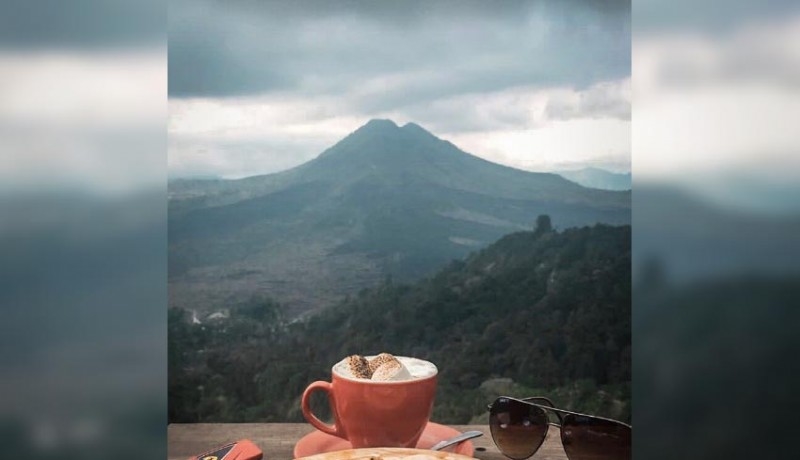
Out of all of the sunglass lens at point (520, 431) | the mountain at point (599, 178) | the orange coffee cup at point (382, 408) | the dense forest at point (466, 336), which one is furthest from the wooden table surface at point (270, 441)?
the mountain at point (599, 178)

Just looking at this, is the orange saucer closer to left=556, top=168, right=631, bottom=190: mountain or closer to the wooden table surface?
the wooden table surface

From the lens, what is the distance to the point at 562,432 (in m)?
0.90

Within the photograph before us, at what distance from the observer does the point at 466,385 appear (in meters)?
1.57

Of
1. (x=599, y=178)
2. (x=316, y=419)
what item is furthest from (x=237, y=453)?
(x=599, y=178)

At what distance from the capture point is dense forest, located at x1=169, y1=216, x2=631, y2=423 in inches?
62.0

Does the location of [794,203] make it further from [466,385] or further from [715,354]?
[466,385]

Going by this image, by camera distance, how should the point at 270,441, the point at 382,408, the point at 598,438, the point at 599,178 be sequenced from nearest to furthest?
the point at 382,408 < the point at 598,438 < the point at 270,441 < the point at 599,178

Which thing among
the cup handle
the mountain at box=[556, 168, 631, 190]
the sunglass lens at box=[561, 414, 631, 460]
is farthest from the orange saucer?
the mountain at box=[556, 168, 631, 190]

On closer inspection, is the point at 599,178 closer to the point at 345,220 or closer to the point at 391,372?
the point at 345,220

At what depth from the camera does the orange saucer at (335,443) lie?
82cm

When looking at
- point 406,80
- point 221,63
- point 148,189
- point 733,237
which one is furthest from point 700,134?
point 221,63

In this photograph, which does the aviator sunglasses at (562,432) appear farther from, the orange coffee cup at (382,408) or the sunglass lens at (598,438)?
the orange coffee cup at (382,408)

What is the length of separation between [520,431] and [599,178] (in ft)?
2.59

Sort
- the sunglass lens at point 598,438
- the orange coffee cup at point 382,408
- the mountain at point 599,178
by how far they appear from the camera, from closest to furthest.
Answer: the orange coffee cup at point 382,408 < the sunglass lens at point 598,438 < the mountain at point 599,178
